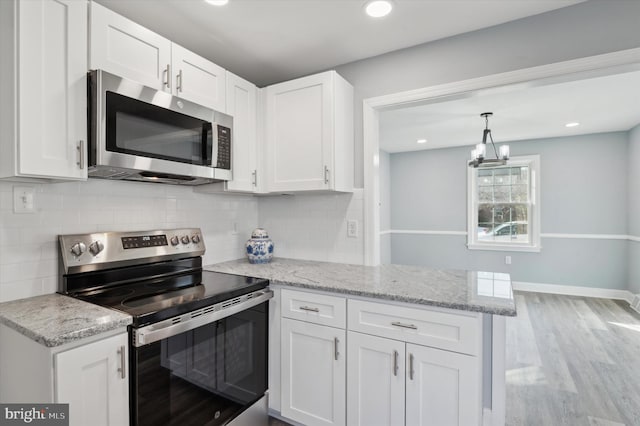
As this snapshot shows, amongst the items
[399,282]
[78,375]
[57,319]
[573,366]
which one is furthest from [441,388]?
[573,366]

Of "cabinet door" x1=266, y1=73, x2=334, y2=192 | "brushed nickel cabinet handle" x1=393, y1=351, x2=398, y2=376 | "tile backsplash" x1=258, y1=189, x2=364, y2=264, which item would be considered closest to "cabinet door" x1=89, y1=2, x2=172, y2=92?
"cabinet door" x1=266, y1=73, x2=334, y2=192

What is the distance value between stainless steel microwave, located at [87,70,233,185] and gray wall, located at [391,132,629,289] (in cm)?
466

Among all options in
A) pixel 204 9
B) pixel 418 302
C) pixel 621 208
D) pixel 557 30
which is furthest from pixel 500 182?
pixel 204 9

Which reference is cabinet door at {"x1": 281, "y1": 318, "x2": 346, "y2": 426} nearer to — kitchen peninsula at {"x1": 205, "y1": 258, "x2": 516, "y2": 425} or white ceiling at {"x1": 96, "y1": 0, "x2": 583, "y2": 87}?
kitchen peninsula at {"x1": 205, "y1": 258, "x2": 516, "y2": 425}

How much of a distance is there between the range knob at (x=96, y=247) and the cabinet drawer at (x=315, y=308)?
98cm

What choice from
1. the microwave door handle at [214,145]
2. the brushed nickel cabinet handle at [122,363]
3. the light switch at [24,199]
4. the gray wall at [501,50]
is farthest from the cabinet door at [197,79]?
the brushed nickel cabinet handle at [122,363]

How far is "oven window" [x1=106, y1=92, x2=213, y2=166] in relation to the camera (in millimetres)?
1451

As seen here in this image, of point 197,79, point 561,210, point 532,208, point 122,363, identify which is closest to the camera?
point 122,363

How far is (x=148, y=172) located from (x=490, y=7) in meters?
2.00

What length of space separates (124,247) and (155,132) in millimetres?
657

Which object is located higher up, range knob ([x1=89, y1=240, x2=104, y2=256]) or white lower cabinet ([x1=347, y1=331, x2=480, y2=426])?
range knob ([x1=89, y1=240, x2=104, y2=256])

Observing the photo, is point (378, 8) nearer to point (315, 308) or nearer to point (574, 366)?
point (315, 308)

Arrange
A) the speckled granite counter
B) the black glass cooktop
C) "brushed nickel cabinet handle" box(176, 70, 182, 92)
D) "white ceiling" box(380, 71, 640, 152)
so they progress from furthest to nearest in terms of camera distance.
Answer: "white ceiling" box(380, 71, 640, 152) < "brushed nickel cabinet handle" box(176, 70, 182, 92) < the black glass cooktop < the speckled granite counter

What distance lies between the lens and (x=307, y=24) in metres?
1.90
